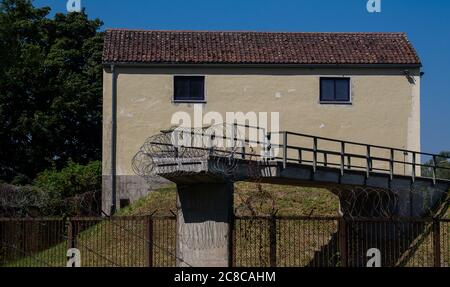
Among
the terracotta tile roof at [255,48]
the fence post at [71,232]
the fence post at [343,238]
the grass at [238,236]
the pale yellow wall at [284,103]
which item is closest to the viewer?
the fence post at [343,238]

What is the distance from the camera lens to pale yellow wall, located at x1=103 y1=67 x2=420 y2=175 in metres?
36.9

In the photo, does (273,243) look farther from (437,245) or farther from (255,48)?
(255,48)

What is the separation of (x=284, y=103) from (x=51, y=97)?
57.1ft

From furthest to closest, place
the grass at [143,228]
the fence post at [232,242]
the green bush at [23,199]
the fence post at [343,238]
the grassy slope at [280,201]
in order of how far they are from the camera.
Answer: the grassy slope at [280,201] < the green bush at [23,199] < the grass at [143,228] < the fence post at [232,242] < the fence post at [343,238]

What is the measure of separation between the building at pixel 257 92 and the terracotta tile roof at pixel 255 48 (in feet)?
0.18

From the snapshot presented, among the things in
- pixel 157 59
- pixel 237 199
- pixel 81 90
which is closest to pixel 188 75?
pixel 157 59

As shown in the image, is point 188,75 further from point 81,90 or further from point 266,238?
point 81,90

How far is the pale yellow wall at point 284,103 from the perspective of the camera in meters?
36.9

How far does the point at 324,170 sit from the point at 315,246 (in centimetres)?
280

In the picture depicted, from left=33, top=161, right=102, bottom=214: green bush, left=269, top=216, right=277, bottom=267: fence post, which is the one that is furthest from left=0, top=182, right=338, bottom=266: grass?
left=33, top=161, right=102, bottom=214: green bush

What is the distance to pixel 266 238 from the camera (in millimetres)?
29062

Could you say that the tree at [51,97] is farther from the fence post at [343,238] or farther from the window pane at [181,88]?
the fence post at [343,238]

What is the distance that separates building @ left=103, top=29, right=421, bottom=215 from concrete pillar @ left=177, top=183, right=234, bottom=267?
38.4 feet

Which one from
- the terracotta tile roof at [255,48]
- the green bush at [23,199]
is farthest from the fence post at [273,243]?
A: the terracotta tile roof at [255,48]
